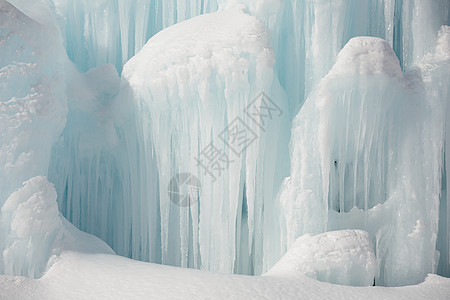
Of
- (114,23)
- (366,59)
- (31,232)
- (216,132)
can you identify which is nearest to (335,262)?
(216,132)

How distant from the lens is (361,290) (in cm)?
394

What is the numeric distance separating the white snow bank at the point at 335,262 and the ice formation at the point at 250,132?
0.07 meters

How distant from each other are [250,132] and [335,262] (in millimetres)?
1421

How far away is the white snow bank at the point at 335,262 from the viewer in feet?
13.6

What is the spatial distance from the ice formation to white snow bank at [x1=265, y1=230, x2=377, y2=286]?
69 mm

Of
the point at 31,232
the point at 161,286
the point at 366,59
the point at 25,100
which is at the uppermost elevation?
the point at 366,59

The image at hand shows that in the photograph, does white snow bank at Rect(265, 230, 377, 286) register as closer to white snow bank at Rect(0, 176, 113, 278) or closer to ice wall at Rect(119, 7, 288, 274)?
ice wall at Rect(119, 7, 288, 274)

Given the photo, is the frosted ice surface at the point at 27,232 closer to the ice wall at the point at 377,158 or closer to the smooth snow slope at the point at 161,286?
the smooth snow slope at the point at 161,286

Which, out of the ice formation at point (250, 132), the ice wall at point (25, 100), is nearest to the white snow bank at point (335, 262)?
the ice formation at point (250, 132)

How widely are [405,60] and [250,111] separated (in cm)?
172

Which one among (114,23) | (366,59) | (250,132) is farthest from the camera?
(114,23)

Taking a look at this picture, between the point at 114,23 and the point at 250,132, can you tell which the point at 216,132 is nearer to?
the point at 250,132

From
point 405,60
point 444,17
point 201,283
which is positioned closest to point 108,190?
point 201,283

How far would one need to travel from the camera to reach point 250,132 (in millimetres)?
4734
